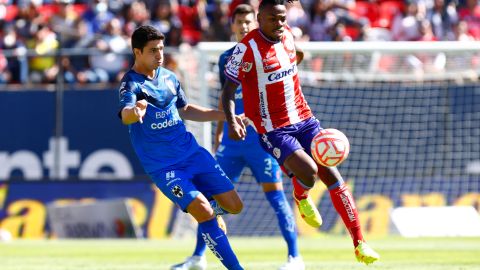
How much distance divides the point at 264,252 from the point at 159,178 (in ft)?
15.0

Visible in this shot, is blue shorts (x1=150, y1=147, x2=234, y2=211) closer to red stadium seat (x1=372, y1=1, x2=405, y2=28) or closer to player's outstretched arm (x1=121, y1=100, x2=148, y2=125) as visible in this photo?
player's outstretched arm (x1=121, y1=100, x2=148, y2=125)

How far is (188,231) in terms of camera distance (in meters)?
16.8

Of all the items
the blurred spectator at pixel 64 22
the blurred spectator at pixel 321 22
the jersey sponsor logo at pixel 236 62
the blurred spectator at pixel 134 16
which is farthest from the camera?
the blurred spectator at pixel 134 16

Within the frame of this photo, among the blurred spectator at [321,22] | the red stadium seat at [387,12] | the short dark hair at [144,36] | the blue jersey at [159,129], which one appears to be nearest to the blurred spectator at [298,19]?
the blurred spectator at [321,22]

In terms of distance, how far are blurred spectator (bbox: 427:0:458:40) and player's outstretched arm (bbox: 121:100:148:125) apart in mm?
12932

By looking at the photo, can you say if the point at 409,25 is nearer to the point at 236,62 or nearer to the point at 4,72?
the point at 4,72

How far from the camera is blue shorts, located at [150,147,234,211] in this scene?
8.58 m

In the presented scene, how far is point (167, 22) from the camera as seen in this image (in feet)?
67.6

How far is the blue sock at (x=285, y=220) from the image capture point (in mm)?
10216

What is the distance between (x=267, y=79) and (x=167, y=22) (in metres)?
11.7

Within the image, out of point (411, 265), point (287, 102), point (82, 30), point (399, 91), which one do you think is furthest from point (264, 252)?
point (82, 30)

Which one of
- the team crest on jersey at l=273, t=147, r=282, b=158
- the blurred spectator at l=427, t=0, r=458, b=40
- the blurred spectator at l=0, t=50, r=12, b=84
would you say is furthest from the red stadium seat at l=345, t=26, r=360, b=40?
the team crest on jersey at l=273, t=147, r=282, b=158

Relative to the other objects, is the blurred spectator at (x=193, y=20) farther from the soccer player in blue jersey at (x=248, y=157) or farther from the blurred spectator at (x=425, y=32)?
the soccer player in blue jersey at (x=248, y=157)

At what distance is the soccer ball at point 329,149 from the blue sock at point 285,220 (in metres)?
1.59
